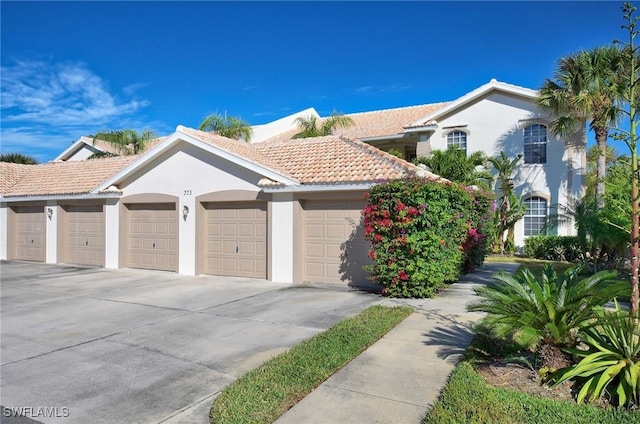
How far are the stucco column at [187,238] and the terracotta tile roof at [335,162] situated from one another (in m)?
3.35

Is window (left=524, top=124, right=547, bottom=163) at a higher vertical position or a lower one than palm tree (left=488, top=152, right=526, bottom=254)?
higher

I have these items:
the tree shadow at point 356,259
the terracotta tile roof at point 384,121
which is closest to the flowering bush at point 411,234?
the tree shadow at point 356,259

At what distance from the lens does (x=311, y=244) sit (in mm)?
12625

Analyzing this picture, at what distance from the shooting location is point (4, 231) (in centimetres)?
2081

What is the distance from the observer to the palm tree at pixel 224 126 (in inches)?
1016

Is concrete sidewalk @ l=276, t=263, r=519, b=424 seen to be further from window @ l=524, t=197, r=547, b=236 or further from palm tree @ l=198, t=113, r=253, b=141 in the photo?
palm tree @ l=198, t=113, r=253, b=141

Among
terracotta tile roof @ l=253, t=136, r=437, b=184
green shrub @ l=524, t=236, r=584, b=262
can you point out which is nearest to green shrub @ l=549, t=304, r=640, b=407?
terracotta tile roof @ l=253, t=136, r=437, b=184

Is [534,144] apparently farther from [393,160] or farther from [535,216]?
[393,160]

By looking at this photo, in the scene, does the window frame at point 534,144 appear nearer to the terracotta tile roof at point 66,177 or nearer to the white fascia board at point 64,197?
the terracotta tile roof at point 66,177

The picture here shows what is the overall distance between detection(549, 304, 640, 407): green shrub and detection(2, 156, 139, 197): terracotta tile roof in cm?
1756

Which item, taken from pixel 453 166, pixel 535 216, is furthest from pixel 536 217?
pixel 453 166

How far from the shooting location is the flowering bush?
9.78 meters

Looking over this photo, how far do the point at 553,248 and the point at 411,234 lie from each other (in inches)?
492

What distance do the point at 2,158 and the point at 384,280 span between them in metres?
41.7
